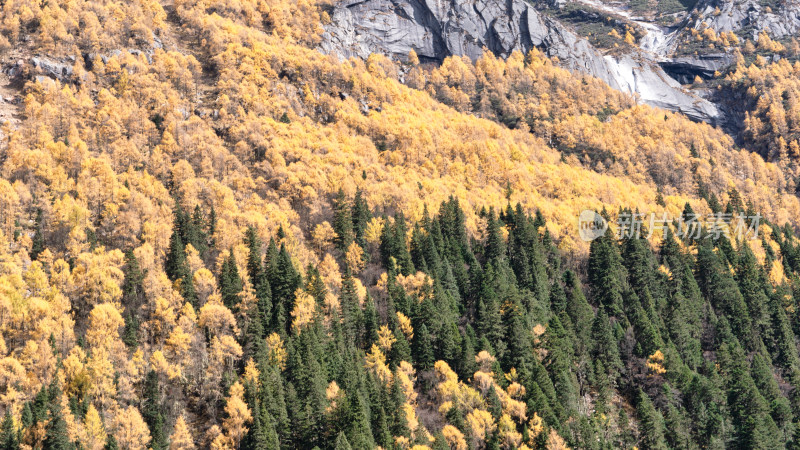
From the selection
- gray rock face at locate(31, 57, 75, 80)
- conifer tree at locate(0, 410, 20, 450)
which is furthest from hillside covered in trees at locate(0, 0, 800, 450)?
→ gray rock face at locate(31, 57, 75, 80)

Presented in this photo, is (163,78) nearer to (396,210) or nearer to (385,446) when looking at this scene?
(396,210)

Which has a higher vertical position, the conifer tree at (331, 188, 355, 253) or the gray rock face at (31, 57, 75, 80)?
the gray rock face at (31, 57, 75, 80)

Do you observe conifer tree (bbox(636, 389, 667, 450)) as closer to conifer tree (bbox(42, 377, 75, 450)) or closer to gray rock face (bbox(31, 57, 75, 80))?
conifer tree (bbox(42, 377, 75, 450))

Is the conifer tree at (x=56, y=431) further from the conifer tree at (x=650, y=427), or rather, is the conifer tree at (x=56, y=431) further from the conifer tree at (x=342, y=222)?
the conifer tree at (x=650, y=427)

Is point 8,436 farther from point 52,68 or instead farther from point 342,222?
point 52,68

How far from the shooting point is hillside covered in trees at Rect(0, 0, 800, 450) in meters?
85.4

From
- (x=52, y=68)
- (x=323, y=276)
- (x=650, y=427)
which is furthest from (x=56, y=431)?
(x=52, y=68)

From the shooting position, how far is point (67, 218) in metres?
109

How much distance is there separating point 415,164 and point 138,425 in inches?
3551

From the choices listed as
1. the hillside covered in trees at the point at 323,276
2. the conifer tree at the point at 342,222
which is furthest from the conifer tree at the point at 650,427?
the conifer tree at the point at 342,222

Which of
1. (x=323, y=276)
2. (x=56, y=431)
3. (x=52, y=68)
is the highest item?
(x=52, y=68)

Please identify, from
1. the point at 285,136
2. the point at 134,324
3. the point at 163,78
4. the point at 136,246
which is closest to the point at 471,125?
the point at 285,136

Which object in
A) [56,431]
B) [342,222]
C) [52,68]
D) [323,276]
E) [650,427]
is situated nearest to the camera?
[56,431]

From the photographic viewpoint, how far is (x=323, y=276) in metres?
111
